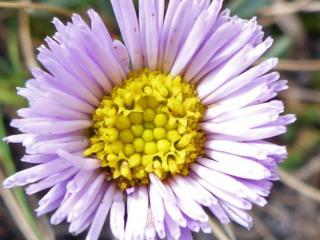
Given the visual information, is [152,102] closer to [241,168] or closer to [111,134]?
[111,134]

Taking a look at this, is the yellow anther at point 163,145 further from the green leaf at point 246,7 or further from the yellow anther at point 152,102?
the green leaf at point 246,7

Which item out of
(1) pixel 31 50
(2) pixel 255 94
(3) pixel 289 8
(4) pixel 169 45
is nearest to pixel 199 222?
(2) pixel 255 94

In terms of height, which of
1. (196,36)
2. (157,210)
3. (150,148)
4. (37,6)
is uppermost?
(37,6)

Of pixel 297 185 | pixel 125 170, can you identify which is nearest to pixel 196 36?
pixel 125 170

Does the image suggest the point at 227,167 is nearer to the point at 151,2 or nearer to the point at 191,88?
the point at 191,88

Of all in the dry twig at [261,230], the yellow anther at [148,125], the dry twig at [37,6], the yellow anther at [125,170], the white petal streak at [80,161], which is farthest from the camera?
the dry twig at [261,230]

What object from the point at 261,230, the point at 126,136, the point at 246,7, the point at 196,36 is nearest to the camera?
the point at 196,36

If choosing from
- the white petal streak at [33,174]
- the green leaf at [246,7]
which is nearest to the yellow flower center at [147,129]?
the white petal streak at [33,174]

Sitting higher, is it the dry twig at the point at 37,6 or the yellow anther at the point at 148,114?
the dry twig at the point at 37,6
